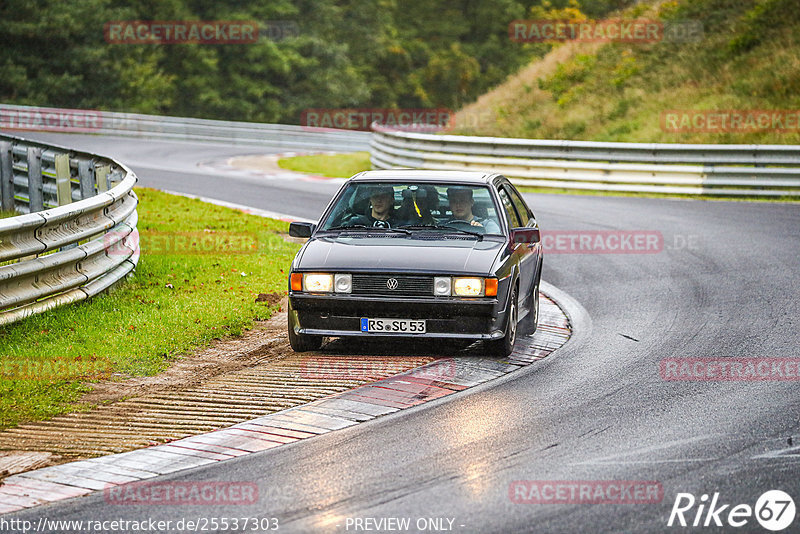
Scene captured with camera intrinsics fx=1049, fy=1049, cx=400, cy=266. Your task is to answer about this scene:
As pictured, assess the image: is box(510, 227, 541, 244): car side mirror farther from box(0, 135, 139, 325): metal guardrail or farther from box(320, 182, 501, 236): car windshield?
box(0, 135, 139, 325): metal guardrail

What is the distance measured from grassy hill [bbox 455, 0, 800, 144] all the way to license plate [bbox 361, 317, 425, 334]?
18.2 metres

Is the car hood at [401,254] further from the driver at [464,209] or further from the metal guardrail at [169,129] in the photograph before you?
the metal guardrail at [169,129]

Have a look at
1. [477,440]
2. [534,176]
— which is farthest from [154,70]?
[477,440]

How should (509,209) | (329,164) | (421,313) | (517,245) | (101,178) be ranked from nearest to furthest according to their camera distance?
(421,313)
(517,245)
(509,209)
(101,178)
(329,164)

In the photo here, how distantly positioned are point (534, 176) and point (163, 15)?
41.1 meters

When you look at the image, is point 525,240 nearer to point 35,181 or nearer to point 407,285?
point 407,285

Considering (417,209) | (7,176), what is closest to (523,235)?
(417,209)

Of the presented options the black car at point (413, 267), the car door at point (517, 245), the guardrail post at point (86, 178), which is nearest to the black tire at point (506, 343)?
the black car at point (413, 267)

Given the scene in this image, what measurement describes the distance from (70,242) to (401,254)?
339 centimetres

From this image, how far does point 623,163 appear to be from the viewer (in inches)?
896

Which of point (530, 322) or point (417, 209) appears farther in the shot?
point (530, 322)

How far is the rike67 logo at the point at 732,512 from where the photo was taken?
204 inches

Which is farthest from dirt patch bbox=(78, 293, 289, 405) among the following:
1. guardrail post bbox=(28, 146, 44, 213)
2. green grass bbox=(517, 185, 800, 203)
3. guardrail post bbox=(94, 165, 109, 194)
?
green grass bbox=(517, 185, 800, 203)

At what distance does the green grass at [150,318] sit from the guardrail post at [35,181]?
63.3 inches
